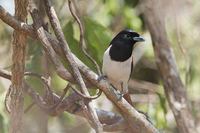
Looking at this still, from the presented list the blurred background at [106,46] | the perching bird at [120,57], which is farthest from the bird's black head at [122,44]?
the blurred background at [106,46]

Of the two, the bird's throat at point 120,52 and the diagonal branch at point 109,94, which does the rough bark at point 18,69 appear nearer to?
the diagonal branch at point 109,94

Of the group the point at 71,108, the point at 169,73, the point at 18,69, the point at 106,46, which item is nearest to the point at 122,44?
the point at 106,46

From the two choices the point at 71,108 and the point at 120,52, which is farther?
the point at 120,52

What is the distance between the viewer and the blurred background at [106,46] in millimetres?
3190

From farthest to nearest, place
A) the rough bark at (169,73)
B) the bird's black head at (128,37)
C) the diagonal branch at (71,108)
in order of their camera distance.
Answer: the rough bark at (169,73)
the bird's black head at (128,37)
the diagonal branch at (71,108)

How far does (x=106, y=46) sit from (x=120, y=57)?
0.57 feet

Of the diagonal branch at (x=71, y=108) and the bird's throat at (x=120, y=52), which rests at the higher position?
the bird's throat at (x=120, y=52)

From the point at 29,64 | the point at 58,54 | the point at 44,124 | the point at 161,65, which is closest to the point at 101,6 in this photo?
the point at 161,65

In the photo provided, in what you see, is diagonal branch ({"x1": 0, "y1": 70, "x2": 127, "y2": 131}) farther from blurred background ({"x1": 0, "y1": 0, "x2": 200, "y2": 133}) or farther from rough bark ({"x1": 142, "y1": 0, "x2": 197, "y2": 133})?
rough bark ({"x1": 142, "y1": 0, "x2": 197, "y2": 133})

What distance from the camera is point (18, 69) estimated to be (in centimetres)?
214

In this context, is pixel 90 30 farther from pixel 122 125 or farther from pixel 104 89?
pixel 104 89

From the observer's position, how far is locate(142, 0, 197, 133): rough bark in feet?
11.4

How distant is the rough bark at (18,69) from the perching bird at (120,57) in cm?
94

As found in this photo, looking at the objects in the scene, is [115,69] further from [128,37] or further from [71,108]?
[71,108]
